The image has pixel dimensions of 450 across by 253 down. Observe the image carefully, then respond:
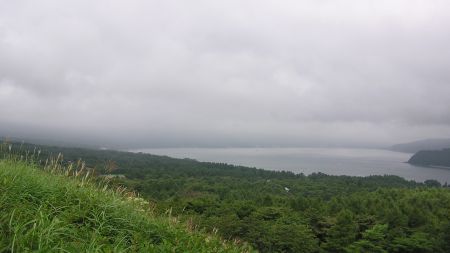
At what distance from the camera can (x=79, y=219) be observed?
12.5 ft

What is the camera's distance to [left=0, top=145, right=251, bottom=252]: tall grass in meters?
3.04

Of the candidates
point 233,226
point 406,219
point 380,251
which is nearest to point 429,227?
point 406,219

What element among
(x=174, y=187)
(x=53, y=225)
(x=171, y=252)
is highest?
(x=53, y=225)

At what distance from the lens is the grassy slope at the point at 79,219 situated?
3.05 m

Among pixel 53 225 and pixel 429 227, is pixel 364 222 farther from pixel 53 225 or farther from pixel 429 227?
Result: pixel 53 225

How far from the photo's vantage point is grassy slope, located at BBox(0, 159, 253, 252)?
3.05 m

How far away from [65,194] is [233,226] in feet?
62.3

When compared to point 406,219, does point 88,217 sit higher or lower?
higher

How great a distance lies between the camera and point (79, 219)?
379 centimetres

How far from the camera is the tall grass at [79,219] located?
304 centimetres

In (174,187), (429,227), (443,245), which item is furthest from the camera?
(174,187)

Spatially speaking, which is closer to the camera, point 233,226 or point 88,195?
point 88,195

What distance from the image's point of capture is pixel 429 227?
25719 mm

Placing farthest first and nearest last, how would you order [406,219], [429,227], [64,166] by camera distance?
[406,219]
[429,227]
[64,166]
